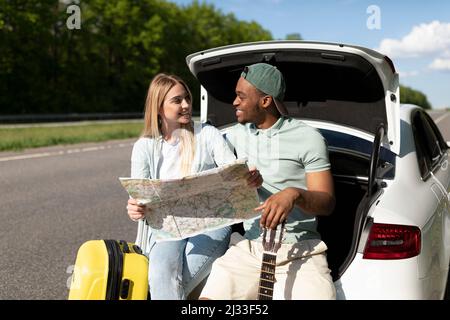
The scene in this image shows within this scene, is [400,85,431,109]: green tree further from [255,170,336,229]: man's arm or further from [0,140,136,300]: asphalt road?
[255,170,336,229]: man's arm

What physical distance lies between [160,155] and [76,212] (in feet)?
13.9

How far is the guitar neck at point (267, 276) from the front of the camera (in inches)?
89.6

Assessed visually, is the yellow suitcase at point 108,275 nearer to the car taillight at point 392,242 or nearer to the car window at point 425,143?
the car taillight at point 392,242

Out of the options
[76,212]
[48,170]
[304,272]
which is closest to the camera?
[304,272]

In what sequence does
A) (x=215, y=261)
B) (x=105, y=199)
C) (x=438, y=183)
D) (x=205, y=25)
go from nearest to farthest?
(x=215, y=261) < (x=438, y=183) < (x=105, y=199) < (x=205, y=25)

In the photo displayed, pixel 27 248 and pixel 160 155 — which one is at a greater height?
pixel 160 155

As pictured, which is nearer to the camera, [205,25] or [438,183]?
[438,183]

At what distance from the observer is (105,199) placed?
7703mm

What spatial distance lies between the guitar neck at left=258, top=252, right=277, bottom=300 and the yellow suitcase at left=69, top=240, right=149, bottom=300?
1.97 ft

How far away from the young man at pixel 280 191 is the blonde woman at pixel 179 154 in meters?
Result: 0.11

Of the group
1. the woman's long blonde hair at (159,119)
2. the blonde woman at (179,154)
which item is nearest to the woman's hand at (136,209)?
the blonde woman at (179,154)

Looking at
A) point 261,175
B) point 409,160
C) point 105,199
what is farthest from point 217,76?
point 105,199

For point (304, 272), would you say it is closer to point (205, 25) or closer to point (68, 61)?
point (68, 61)

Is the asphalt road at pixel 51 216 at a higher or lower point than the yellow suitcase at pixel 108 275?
lower
